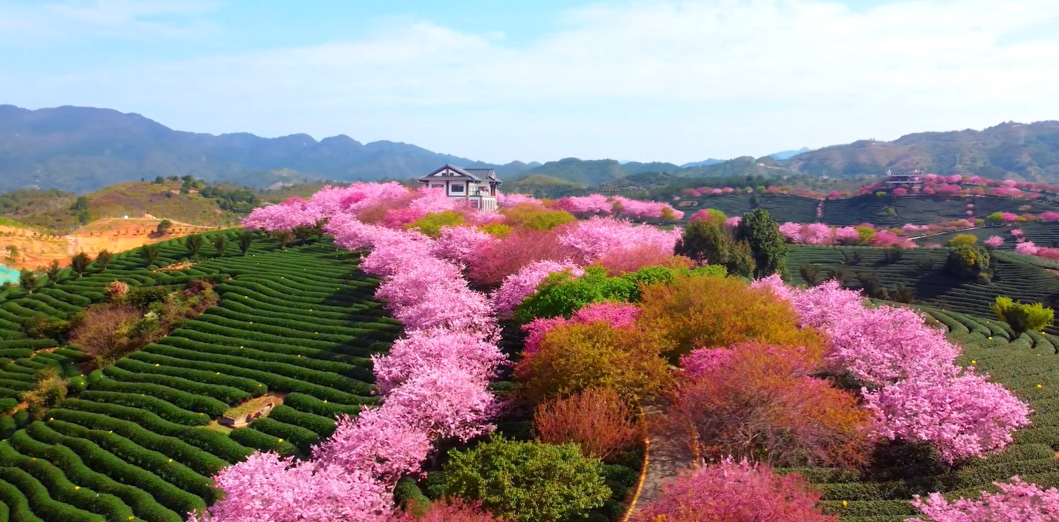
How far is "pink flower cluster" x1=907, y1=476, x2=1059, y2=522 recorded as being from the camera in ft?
35.2

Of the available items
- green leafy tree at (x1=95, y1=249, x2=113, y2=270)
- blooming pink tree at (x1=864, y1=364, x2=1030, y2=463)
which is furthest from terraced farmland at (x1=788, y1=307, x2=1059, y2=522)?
green leafy tree at (x1=95, y1=249, x2=113, y2=270)

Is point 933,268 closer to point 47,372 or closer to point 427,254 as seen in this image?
point 427,254

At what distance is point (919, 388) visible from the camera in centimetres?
1675

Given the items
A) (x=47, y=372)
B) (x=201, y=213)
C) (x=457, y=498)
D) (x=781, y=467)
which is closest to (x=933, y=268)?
(x=781, y=467)

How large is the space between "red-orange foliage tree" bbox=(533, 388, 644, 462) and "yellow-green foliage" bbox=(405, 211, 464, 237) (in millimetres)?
25417

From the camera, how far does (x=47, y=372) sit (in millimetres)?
26891

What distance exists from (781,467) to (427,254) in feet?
78.7

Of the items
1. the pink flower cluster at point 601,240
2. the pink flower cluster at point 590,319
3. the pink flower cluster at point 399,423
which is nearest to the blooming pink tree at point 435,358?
the pink flower cluster at point 399,423

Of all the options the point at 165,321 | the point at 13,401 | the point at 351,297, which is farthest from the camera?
the point at 351,297

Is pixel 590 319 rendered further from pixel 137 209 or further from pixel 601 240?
pixel 137 209

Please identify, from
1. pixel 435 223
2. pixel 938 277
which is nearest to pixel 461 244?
pixel 435 223

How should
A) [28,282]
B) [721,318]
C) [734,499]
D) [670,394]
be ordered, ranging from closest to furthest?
[734,499] → [670,394] → [721,318] → [28,282]

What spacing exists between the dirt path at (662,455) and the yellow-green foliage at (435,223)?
25.2m

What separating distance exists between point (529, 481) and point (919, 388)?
10529 mm
